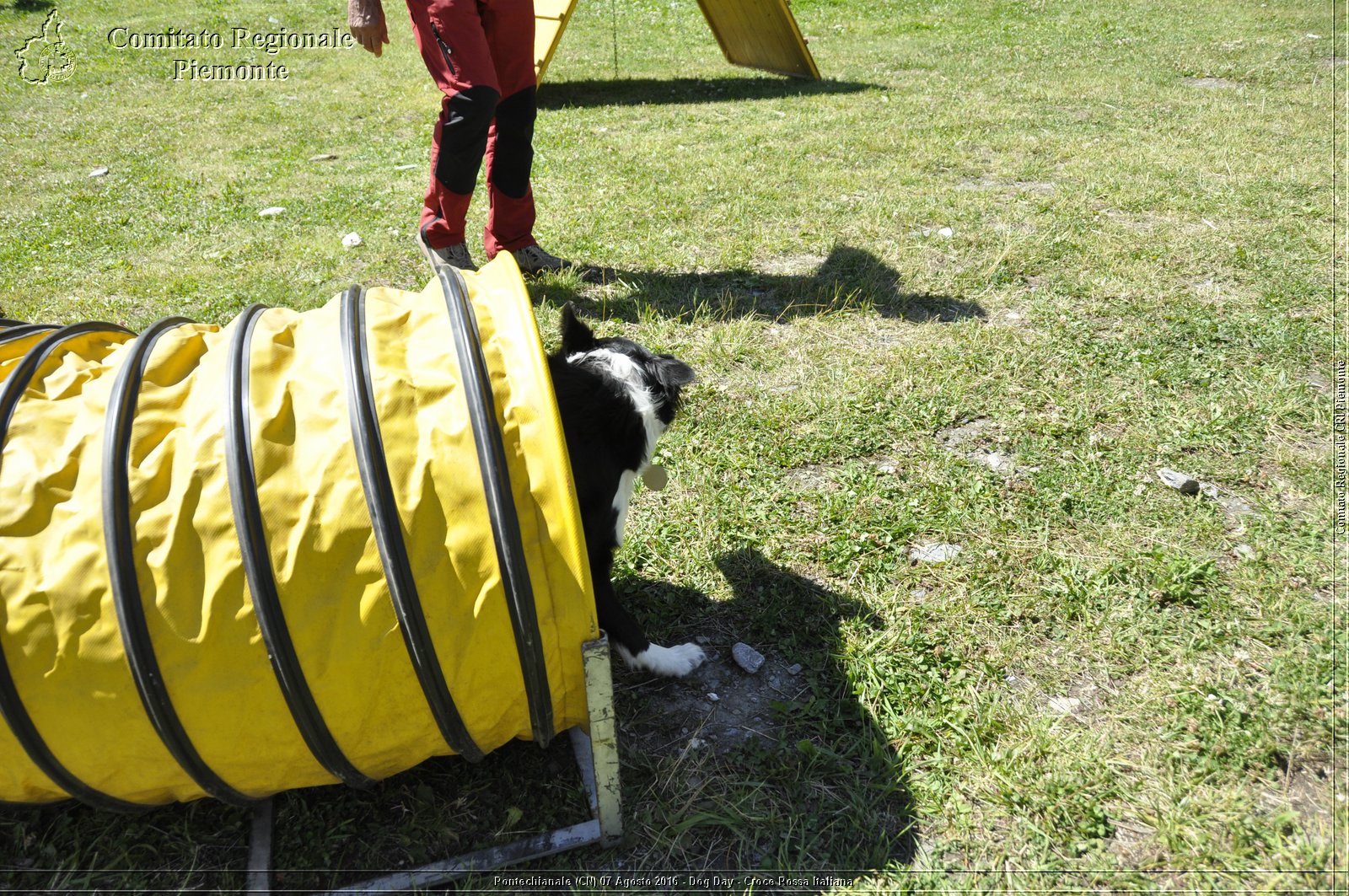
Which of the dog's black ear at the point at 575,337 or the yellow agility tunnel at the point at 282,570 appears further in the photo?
the dog's black ear at the point at 575,337

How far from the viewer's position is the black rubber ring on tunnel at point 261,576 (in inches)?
70.4

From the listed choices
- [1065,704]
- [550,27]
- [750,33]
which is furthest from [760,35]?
[1065,704]

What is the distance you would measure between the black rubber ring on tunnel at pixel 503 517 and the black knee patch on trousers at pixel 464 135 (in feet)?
8.77

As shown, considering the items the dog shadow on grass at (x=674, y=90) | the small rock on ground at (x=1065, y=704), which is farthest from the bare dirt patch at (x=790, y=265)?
the dog shadow on grass at (x=674, y=90)

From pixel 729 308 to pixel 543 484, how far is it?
3050 millimetres

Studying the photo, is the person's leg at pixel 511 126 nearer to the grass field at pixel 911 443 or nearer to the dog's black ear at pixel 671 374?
the grass field at pixel 911 443

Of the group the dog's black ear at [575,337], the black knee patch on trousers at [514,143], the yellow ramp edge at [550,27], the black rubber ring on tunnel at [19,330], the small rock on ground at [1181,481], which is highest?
the yellow ramp edge at [550,27]

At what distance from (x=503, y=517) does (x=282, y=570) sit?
19.3 inches

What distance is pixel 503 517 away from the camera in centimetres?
184

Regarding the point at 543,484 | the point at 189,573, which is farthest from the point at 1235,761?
the point at 189,573

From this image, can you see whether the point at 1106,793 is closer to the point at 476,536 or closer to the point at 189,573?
the point at 476,536

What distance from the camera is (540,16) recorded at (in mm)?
8555

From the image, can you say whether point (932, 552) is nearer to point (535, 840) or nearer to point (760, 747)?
point (760, 747)

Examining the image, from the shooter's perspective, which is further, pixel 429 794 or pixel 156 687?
pixel 429 794
